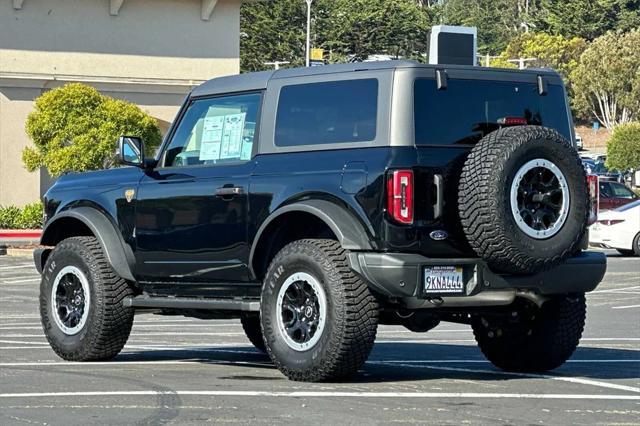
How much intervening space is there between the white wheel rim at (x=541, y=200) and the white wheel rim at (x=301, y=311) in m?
1.40

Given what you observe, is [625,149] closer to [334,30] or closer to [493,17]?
[334,30]

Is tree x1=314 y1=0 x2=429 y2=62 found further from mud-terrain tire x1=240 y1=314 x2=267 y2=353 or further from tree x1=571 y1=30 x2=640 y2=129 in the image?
mud-terrain tire x1=240 y1=314 x2=267 y2=353

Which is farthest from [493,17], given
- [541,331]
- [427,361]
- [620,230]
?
[541,331]

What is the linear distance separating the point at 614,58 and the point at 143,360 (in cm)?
8073

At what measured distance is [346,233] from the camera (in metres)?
10.0

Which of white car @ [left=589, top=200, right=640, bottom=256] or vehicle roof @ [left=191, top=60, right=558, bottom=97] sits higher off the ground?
vehicle roof @ [left=191, top=60, right=558, bottom=97]

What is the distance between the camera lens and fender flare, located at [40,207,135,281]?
468 inches

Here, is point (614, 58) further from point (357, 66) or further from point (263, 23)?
point (357, 66)

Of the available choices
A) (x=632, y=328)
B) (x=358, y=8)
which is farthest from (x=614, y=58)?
(x=632, y=328)

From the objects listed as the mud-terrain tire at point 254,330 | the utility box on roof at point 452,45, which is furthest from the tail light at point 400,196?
the mud-terrain tire at point 254,330

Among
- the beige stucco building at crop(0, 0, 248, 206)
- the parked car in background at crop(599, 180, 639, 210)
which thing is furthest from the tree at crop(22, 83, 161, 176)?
the parked car in background at crop(599, 180, 639, 210)

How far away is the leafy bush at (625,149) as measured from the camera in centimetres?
7519

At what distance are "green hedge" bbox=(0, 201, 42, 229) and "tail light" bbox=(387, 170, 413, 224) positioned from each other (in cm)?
3050

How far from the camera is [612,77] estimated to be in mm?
91125
